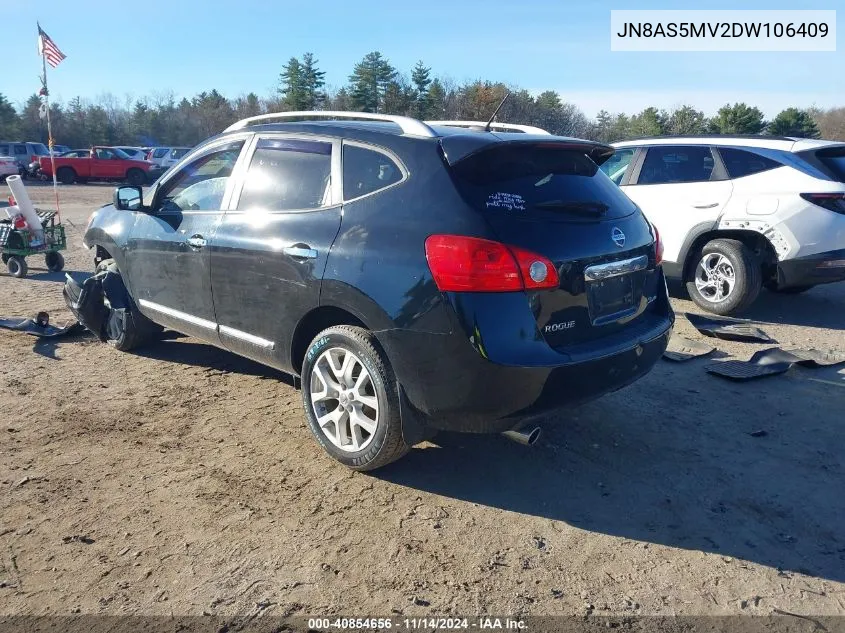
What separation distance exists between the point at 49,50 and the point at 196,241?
13.8 metres

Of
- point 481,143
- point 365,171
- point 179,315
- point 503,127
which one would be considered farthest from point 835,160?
point 179,315

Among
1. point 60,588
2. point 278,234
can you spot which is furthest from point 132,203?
point 60,588

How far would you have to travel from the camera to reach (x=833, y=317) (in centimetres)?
735

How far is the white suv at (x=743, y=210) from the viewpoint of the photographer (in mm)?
A: 6715

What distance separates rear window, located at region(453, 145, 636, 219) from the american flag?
50.2ft

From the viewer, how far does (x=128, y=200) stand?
5.31m

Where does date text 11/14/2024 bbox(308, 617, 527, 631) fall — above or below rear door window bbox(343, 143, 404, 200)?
below

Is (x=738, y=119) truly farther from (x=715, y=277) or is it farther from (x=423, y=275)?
(x=423, y=275)

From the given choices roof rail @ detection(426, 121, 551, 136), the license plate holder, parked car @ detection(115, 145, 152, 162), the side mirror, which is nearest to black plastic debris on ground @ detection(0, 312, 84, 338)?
the side mirror

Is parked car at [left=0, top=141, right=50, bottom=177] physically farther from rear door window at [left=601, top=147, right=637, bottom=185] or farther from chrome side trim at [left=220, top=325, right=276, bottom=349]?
chrome side trim at [left=220, top=325, right=276, bottom=349]

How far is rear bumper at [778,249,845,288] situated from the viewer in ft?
21.9

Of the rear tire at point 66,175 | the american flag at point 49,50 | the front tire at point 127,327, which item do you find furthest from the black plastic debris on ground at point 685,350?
the rear tire at point 66,175

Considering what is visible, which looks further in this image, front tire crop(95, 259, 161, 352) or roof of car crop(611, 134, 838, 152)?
roof of car crop(611, 134, 838, 152)

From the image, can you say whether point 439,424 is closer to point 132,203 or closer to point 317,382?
point 317,382
